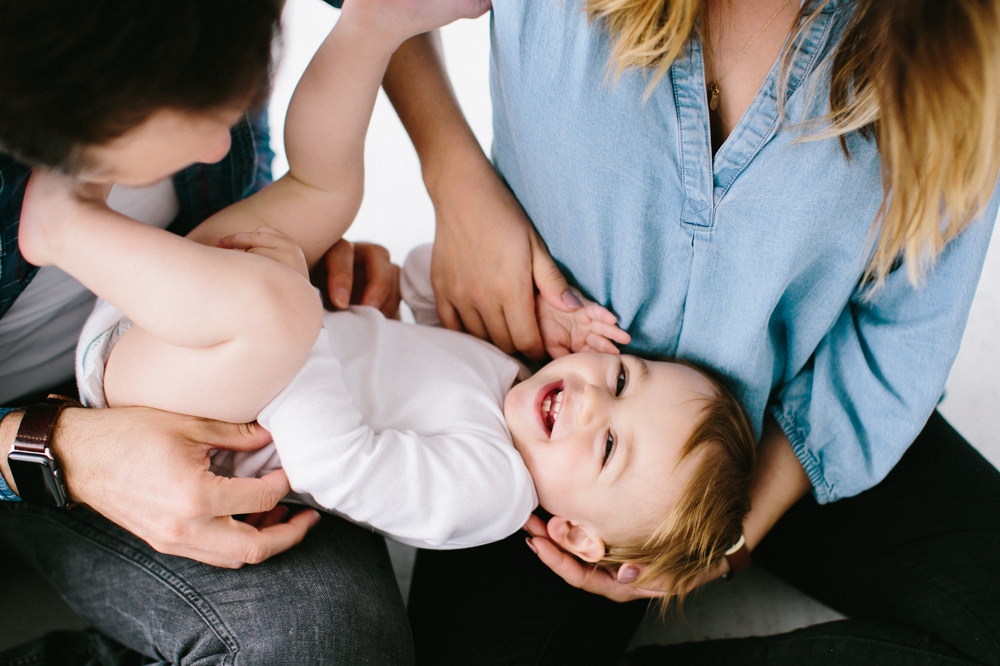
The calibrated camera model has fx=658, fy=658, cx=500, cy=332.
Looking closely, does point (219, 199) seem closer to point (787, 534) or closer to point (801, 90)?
point (801, 90)

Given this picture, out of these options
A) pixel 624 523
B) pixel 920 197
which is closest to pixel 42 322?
pixel 624 523

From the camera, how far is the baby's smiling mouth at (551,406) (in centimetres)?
98

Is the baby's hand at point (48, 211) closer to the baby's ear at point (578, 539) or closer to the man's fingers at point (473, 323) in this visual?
the man's fingers at point (473, 323)

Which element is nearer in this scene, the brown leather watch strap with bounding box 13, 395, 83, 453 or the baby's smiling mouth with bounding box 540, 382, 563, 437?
the brown leather watch strap with bounding box 13, 395, 83, 453

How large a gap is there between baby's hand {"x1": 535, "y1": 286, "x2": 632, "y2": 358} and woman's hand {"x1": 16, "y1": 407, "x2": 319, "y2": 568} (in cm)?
46

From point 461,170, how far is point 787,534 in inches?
32.5

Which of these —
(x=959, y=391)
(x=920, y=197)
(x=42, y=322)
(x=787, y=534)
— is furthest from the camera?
(x=959, y=391)

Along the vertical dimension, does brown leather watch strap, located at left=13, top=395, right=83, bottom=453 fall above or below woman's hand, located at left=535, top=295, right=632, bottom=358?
above

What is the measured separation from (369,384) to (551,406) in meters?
0.28

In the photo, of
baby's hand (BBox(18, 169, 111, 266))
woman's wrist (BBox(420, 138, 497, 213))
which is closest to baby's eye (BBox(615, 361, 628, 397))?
woman's wrist (BBox(420, 138, 497, 213))

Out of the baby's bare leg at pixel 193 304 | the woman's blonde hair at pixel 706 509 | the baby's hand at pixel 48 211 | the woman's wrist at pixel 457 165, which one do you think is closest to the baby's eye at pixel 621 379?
the woman's blonde hair at pixel 706 509

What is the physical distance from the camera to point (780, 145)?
0.74m

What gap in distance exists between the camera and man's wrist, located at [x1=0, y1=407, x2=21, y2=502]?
0.77m

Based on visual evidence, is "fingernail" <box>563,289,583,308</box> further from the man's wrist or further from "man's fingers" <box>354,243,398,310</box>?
the man's wrist
